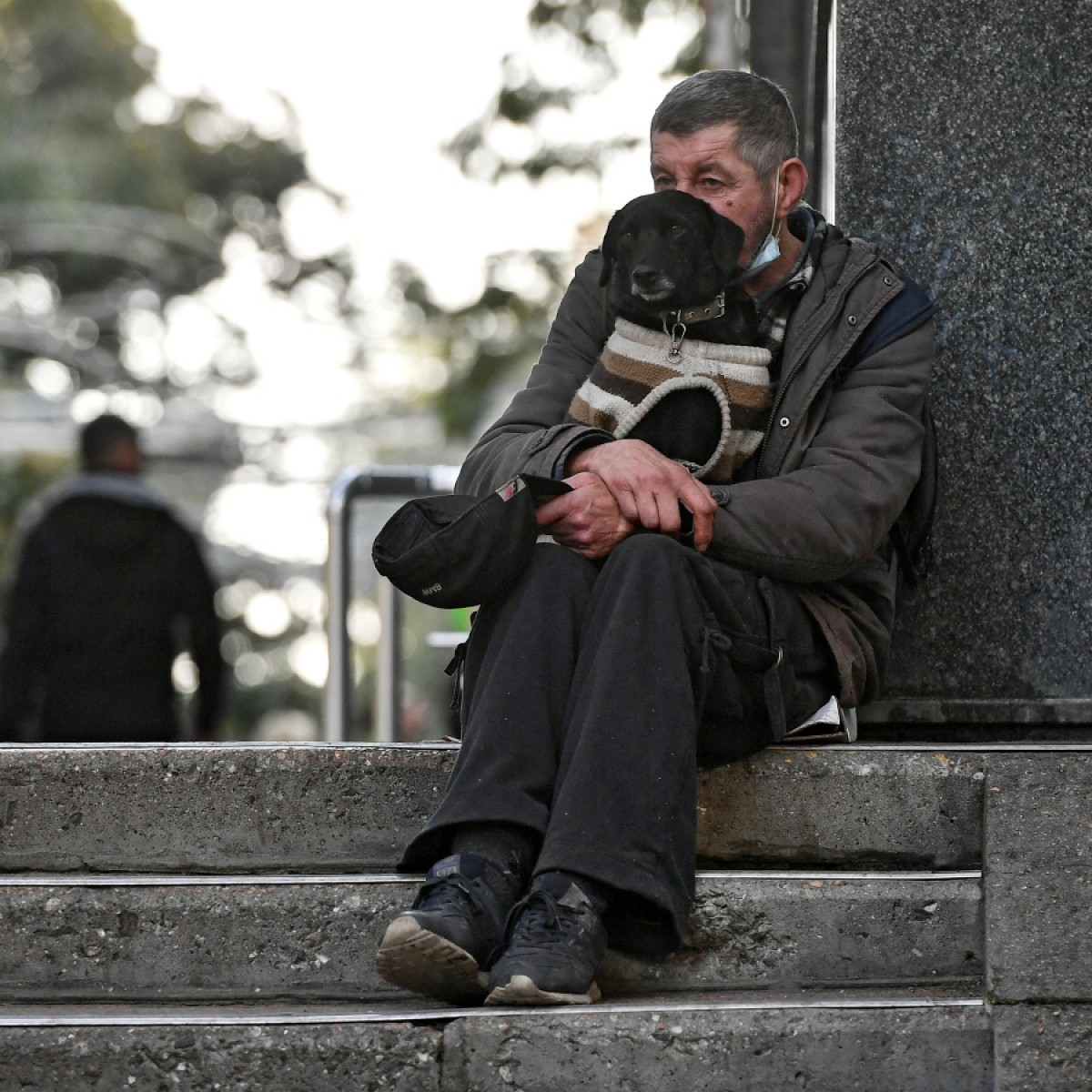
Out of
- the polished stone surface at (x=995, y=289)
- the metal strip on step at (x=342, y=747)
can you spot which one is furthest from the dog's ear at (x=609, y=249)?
the metal strip on step at (x=342, y=747)

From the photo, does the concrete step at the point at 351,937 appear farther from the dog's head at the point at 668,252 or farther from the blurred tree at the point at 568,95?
the blurred tree at the point at 568,95

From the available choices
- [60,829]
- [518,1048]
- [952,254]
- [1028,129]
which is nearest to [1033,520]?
[952,254]

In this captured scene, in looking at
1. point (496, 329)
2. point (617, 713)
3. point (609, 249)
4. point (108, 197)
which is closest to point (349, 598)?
point (609, 249)

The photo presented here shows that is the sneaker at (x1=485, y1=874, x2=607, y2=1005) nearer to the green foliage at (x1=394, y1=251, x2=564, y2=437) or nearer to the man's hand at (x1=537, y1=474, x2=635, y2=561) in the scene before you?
the man's hand at (x1=537, y1=474, x2=635, y2=561)

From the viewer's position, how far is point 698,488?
11.3 ft

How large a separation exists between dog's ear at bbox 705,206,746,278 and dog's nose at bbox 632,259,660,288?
145mm

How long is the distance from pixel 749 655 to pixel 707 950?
0.55 metres

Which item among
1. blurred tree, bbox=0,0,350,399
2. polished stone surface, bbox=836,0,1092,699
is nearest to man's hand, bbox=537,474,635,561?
polished stone surface, bbox=836,0,1092,699

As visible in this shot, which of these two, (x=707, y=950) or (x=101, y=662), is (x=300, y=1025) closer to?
(x=707, y=950)

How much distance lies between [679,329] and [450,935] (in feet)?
4.63

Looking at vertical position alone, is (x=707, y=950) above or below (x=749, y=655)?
below

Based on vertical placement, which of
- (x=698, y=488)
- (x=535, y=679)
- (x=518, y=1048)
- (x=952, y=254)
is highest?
(x=952, y=254)

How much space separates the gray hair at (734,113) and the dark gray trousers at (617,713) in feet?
3.35

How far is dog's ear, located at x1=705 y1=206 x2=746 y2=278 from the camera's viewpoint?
371cm
